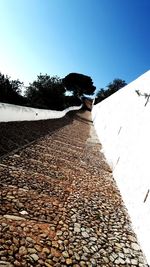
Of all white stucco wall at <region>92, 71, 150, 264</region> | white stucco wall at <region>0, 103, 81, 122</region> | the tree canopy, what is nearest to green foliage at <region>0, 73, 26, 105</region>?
white stucco wall at <region>0, 103, 81, 122</region>

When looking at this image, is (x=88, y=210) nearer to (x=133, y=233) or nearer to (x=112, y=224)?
(x=112, y=224)

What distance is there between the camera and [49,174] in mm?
6832

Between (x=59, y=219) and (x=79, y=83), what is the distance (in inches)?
2675

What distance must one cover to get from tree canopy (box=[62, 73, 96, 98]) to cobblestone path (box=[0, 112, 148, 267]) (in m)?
64.3

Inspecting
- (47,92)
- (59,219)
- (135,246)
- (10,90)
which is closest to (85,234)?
(59,219)

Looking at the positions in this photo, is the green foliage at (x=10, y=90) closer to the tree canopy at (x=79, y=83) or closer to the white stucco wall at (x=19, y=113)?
the white stucco wall at (x=19, y=113)

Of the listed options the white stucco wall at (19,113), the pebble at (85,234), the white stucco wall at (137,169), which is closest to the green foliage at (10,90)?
the white stucco wall at (19,113)

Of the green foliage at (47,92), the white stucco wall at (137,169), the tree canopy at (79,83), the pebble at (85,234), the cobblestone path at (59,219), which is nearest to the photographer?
the cobblestone path at (59,219)

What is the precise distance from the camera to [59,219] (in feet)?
15.3

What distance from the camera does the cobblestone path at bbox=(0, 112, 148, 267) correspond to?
3.63 meters

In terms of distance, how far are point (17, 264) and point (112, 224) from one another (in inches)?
92.4

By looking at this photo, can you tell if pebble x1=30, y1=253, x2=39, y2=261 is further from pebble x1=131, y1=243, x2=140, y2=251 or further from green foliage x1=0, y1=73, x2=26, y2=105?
green foliage x1=0, y1=73, x2=26, y2=105

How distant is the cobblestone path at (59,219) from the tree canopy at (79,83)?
64.3 m

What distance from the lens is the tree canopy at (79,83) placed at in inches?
2785
